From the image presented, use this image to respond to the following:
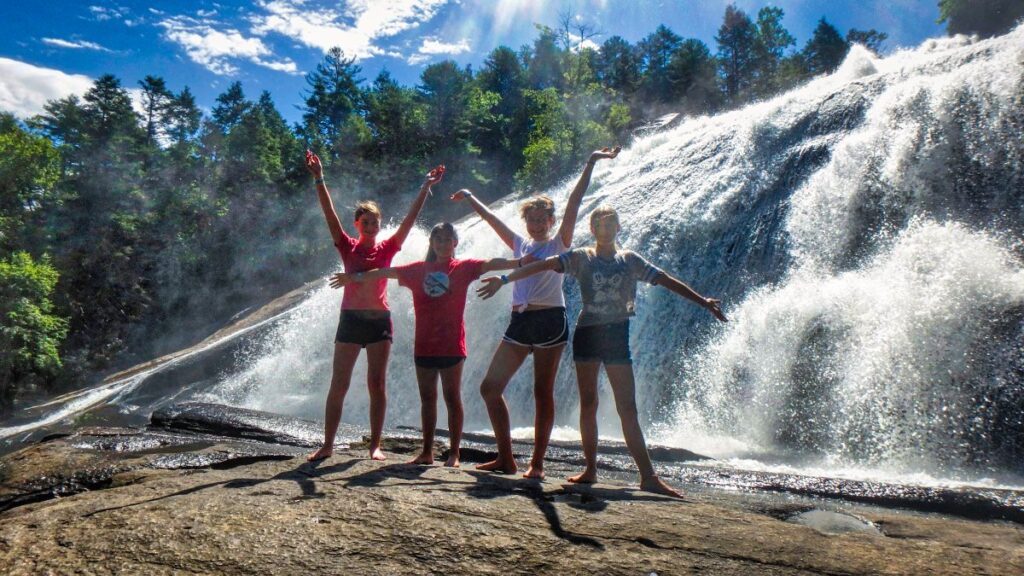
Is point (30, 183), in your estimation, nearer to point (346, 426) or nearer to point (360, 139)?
point (360, 139)

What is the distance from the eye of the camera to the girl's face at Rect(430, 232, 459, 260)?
13.7 feet

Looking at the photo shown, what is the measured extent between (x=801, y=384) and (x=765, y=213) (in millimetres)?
Result: 3754

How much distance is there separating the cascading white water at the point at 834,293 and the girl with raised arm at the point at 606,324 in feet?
13.5

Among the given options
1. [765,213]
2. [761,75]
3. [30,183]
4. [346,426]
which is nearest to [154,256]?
[30,183]

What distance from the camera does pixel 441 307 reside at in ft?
13.3

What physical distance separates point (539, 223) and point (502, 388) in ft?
3.54

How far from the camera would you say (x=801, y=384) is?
25.0 feet

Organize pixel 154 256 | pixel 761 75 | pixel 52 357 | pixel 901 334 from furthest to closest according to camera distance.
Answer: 1. pixel 761 75
2. pixel 154 256
3. pixel 52 357
4. pixel 901 334

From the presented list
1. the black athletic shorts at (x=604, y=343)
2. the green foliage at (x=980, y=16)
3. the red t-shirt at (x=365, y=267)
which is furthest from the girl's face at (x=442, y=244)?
the green foliage at (x=980, y=16)

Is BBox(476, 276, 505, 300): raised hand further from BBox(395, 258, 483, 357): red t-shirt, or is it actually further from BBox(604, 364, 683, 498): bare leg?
BBox(604, 364, 683, 498): bare leg

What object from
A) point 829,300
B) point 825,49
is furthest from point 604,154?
point 825,49

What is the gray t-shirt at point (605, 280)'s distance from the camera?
12.1 ft

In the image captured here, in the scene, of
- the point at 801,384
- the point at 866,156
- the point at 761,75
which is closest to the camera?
the point at 801,384

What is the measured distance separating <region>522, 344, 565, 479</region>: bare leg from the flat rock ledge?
1.83 feet
